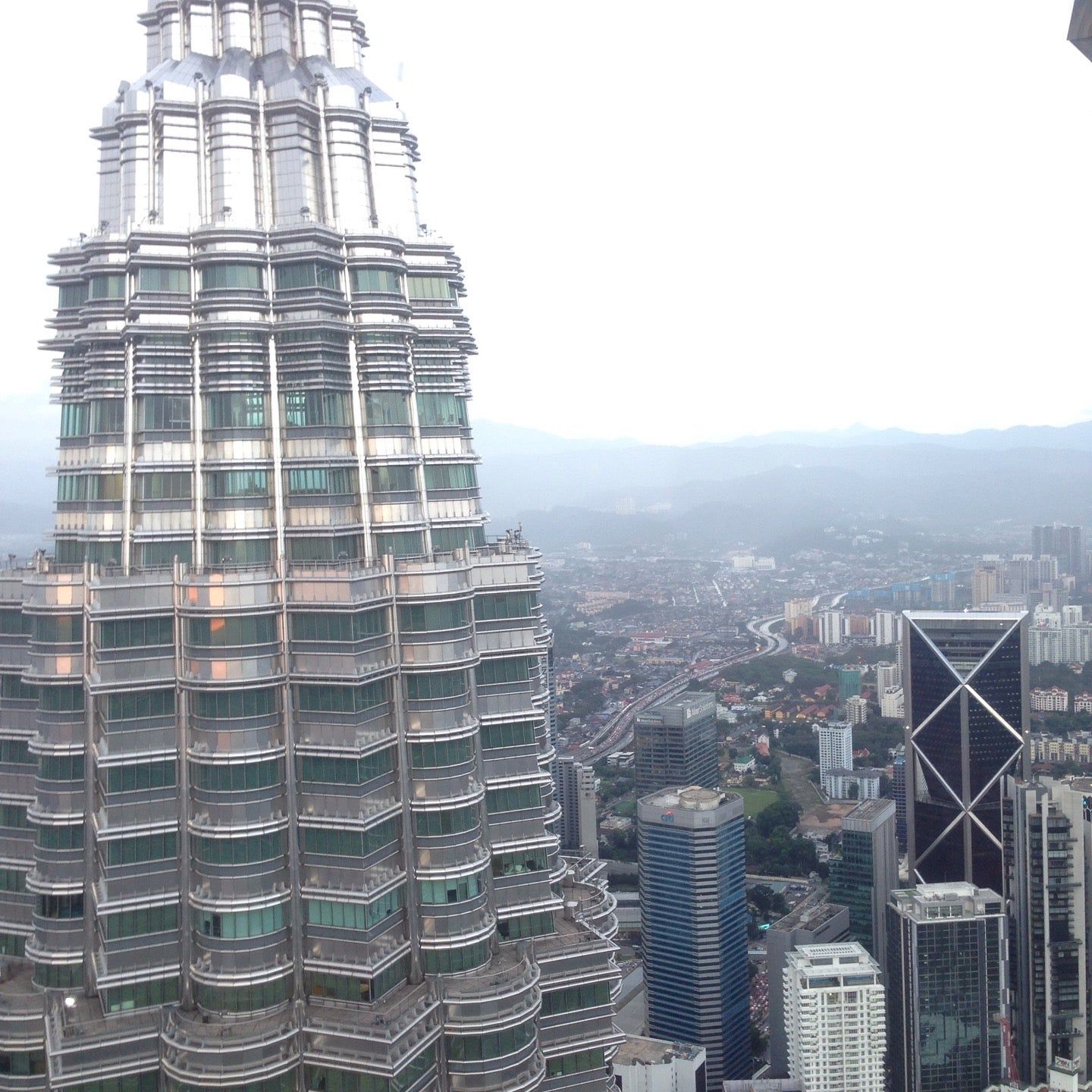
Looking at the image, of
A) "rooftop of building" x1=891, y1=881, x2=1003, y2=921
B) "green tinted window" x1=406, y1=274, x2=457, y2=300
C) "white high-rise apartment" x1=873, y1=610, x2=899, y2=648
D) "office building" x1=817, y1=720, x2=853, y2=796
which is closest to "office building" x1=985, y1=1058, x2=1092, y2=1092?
Answer: "rooftop of building" x1=891, y1=881, x2=1003, y2=921

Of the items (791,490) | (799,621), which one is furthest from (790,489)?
(799,621)

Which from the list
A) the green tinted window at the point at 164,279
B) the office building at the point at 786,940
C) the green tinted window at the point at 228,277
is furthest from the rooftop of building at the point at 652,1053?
the green tinted window at the point at 164,279

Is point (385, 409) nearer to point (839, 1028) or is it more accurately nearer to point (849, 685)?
point (839, 1028)

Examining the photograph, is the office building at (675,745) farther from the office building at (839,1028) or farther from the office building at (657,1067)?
the office building at (839,1028)

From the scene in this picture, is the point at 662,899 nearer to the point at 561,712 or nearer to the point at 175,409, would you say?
the point at 175,409

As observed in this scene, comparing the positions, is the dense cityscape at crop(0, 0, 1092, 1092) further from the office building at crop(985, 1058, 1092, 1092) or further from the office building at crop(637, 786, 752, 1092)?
the office building at crop(637, 786, 752, 1092)

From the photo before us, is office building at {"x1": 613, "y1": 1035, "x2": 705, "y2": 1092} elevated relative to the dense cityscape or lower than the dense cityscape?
lower

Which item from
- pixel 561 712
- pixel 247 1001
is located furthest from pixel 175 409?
pixel 561 712
